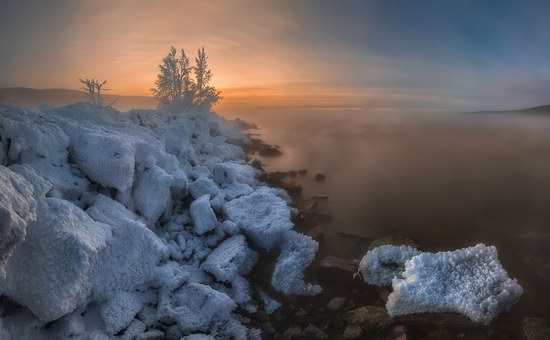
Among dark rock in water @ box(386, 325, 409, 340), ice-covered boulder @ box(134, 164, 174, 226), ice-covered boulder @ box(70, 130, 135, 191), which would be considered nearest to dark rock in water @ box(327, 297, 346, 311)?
dark rock in water @ box(386, 325, 409, 340)

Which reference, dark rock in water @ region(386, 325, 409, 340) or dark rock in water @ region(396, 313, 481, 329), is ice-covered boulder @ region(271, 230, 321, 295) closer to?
dark rock in water @ region(386, 325, 409, 340)

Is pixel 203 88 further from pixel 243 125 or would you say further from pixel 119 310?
pixel 119 310

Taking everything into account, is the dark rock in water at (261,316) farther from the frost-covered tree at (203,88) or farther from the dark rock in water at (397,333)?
the frost-covered tree at (203,88)

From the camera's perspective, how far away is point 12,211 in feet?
18.2

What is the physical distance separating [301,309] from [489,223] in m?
12.6

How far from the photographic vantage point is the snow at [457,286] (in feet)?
28.1

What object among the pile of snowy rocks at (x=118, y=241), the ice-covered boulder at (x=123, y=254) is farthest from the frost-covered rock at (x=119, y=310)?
the ice-covered boulder at (x=123, y=254)

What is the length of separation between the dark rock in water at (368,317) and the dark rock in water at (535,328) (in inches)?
135

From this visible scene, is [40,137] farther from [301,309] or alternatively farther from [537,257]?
[537,257]

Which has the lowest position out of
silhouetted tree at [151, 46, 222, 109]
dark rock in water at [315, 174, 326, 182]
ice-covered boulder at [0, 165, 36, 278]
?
dark rock in water at [315, 174, 326, 182]

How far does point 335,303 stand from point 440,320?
293cm

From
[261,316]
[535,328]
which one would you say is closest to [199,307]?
[261,316]

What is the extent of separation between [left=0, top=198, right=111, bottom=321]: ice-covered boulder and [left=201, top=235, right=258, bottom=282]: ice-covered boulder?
3.55m

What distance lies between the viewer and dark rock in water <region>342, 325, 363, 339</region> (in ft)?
28.3
